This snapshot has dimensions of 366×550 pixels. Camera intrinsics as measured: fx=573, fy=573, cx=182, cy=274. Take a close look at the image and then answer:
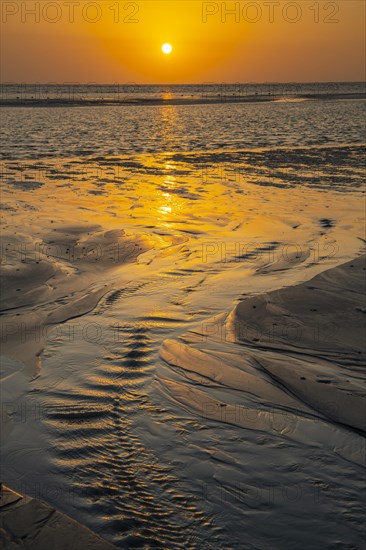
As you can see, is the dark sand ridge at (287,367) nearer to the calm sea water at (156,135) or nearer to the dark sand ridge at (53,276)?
the dark sand ridge at (53,276)

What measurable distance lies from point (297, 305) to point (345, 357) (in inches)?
60.1

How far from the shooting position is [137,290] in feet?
27.3

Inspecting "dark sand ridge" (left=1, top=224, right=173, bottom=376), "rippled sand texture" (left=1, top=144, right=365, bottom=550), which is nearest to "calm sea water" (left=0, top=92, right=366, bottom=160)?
"dark sand ridge" (left=1, top=224, right=173, bottom=376)

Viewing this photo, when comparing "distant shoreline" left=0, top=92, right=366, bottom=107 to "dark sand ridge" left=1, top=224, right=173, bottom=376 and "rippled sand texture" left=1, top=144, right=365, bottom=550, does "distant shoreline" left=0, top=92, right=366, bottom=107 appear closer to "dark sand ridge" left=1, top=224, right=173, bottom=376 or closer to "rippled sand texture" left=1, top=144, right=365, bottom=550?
"dark sand ridge" left=1, top=224, right=173, bottom=376

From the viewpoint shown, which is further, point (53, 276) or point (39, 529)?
point (53, 276)

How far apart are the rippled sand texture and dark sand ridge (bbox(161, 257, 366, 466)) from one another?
0.07 ft

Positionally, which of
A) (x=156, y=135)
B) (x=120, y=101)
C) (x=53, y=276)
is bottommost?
(x=53, y=276)

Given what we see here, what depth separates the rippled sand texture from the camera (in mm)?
3998

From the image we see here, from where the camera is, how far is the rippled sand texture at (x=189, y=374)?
400 cm

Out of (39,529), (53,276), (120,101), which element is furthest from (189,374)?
(120,101)

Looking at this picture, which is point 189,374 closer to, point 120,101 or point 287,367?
point 287,367

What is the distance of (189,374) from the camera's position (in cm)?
589

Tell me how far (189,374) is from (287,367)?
1027 millimetres

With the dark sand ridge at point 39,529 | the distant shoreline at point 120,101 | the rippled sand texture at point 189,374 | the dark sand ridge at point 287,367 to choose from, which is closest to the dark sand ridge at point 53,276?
the rippled sand texture at point 189,374
